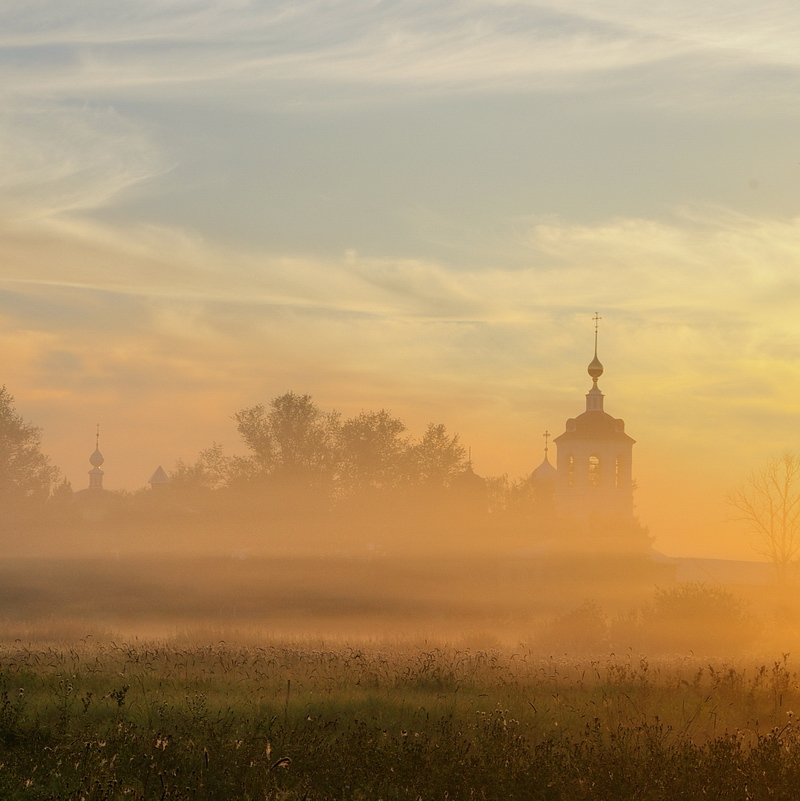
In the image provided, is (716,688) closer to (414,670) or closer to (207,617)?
(414,670)

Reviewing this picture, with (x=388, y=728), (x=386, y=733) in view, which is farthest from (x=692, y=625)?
(x=386, y=733)

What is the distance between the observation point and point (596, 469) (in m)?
70.9

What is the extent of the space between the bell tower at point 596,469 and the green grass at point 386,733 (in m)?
54.7

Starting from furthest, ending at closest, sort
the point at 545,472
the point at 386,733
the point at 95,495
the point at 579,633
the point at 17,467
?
the point at 95,495 → the point at 545,472 → the point at 17,467 → the point at 579,633 → the point at 386,733

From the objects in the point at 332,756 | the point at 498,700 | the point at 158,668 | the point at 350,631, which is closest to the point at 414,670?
the point at 498,700

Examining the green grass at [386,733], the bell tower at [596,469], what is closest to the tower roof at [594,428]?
the bell tower at [596,469]

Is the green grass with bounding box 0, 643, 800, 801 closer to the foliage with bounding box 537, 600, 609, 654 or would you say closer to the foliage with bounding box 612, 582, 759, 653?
the foliage with bounding box 612, 582, 759, 653

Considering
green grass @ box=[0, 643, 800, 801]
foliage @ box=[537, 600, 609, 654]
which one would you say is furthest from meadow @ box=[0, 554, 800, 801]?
foliage @ box=[537, 600, 609, 654]

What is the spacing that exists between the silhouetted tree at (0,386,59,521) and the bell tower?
3462 centimetres

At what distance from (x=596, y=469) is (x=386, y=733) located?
61479 millimetres

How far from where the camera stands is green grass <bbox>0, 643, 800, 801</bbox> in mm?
A: 8719

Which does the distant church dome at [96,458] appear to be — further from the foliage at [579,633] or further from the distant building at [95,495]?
the foliage at [579,633]

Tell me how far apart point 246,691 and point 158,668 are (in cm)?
304

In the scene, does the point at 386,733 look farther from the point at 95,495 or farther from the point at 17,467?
the point at 95,495
